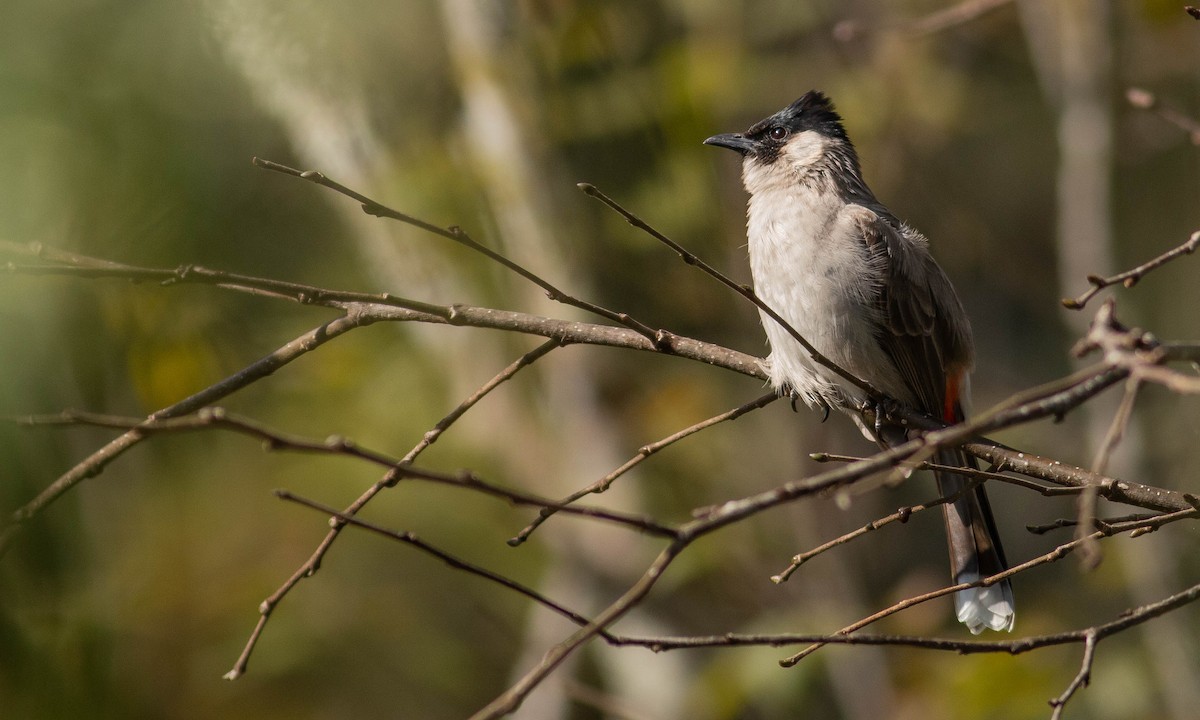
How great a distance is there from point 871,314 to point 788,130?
97 centimetres

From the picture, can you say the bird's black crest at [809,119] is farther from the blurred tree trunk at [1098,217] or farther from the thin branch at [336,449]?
the thin branch at [336,449]

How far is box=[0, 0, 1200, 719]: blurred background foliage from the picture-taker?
5.34m

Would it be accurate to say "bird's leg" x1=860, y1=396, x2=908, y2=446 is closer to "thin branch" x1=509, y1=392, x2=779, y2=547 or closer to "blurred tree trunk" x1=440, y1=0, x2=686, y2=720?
"thin branch" x1=509, y1=392, x2=779, y2=547

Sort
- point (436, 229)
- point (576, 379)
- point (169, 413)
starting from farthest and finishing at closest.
A: point (576, 379) → point (169, 413) → point (436, 229)

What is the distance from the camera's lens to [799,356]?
3.16 m

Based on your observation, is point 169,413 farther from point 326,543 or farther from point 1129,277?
point 1129,277

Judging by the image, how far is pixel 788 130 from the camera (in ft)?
13.8

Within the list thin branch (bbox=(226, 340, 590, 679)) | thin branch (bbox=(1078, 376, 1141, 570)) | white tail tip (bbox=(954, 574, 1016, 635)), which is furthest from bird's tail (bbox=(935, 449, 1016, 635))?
thin branch (bbox=(1078, 376, 1141, 570))

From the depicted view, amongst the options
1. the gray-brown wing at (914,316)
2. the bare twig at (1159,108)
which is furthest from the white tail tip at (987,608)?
the bare twig at (1159,108)

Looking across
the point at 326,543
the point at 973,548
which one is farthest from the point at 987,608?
the point at 326,543

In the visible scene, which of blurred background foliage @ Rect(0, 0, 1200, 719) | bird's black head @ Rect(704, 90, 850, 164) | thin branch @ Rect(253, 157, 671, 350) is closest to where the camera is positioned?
thin branch @ Rect(253, 157, 671, 350)

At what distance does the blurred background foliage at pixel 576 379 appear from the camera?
17.5 ft

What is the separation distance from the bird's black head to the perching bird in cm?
22

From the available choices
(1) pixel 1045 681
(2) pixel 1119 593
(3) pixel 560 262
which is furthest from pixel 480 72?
(2) pixel 1119 593
